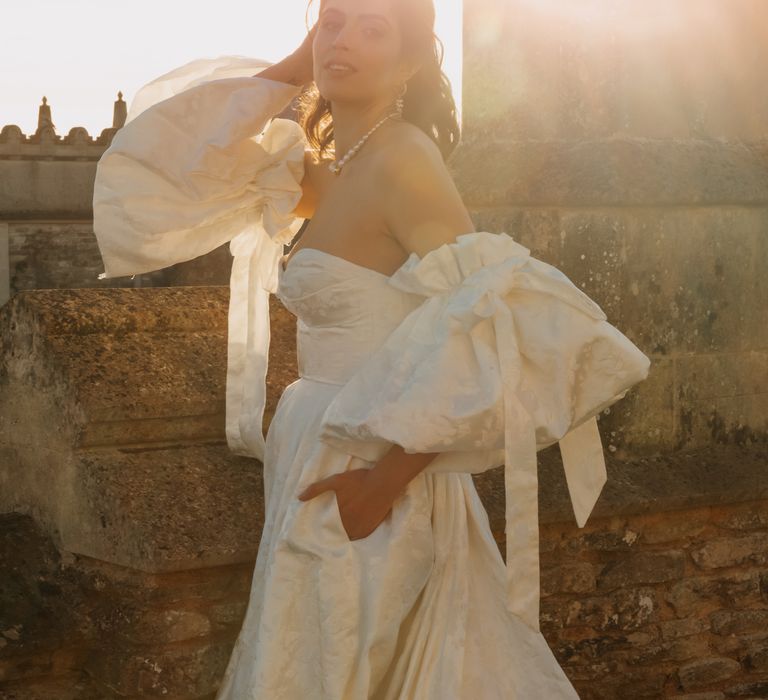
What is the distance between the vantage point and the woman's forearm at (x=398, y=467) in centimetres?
238

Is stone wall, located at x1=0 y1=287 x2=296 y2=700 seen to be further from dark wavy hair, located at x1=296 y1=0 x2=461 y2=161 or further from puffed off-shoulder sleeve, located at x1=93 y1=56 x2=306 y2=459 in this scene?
dark wavy hair, located at x1=296 y1=0 x2=461 y2=161

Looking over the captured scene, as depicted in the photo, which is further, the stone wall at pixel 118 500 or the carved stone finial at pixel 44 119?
the carved stone finial at pixel 44 119

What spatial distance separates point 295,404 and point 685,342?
1747 millimetres

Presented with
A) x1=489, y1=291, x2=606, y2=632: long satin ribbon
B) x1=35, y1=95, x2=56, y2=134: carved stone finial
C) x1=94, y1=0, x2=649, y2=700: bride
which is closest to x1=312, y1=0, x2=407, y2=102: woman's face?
x1=94, y1=0, x2=649, y2=700: bride

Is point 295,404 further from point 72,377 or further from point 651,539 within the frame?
point 651,539

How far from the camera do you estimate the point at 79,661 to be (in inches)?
122

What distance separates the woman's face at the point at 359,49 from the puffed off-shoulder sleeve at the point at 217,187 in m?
0.38

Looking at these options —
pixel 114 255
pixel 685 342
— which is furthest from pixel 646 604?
pixel 114 255

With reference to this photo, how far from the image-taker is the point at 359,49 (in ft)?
8.28

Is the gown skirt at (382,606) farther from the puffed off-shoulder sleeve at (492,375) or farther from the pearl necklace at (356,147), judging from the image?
the pearl necklace at (356,147)

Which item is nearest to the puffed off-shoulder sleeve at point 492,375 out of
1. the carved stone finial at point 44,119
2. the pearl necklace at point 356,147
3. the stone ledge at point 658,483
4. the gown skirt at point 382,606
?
the gown skirt at point 382,606

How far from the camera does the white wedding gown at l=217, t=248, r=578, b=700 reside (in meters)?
2.41

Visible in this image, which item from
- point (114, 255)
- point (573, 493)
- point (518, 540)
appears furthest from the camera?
point (114, 255)

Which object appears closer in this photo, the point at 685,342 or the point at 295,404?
the point at 295,404
